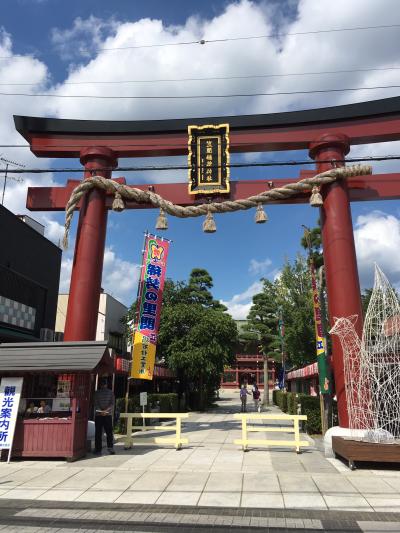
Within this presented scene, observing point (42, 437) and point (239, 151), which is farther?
point (239, 151)

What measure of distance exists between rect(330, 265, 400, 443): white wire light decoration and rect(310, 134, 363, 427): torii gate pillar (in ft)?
1.30

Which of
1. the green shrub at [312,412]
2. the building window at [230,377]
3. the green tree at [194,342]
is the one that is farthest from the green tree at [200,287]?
the building window at [230,377]

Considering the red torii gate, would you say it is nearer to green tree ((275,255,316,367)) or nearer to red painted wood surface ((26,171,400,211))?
red painted wood surface ((26,171,400,211))

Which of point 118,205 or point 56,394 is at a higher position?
point 118,205

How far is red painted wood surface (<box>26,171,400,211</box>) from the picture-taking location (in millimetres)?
13164

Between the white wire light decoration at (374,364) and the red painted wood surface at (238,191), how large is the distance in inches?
162

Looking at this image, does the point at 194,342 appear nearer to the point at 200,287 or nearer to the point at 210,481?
the point at 200,287

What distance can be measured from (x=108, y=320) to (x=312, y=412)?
20.2 metres

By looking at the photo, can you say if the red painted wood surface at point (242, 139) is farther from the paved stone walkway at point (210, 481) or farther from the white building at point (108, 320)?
the white building at point (108, 320)

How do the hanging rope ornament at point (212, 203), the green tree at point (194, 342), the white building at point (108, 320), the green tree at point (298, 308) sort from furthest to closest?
1. the white building at point (108, 320)
2. the green tree at point (194, 342)
3. the green tree at point (298, 308)
4. the hanging rope ornament at point (212, 203)

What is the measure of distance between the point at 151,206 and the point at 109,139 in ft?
8.27

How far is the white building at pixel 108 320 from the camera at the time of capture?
32.1 m

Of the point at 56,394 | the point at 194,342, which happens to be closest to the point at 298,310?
the point at 194,342

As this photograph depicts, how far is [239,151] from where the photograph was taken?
1391cm
